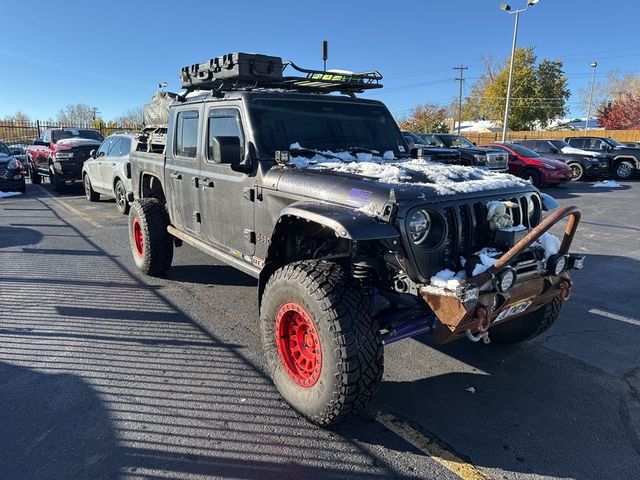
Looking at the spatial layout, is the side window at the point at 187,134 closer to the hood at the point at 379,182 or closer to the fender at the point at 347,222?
the hood at the point at 379,182

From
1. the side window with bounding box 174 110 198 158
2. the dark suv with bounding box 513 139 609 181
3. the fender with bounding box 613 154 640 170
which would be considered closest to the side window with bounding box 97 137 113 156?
the side window with bounding box 174 110 198 158

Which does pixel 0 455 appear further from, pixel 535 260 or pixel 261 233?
pixel 535 260

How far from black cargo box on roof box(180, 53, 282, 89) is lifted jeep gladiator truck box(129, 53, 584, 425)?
0.01 metres

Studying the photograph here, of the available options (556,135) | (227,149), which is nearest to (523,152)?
(227,149)

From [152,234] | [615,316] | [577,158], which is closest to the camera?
[615,316]

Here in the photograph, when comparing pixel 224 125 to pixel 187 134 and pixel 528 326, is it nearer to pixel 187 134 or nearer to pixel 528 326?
pixel 187 134

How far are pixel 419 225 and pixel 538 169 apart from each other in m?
15.0

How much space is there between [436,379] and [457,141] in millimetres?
14848

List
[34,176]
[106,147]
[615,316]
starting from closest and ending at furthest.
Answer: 1. [615,316]
2. [106,147]
3. [34,176]

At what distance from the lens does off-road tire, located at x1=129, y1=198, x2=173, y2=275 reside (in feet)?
19.1

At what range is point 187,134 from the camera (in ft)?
16.9

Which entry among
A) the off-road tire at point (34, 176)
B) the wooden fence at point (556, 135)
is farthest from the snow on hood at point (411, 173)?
the wooden fence at point (556, 135)

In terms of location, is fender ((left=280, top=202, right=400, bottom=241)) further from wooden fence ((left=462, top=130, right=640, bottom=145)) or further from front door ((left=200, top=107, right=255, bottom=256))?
wooden fence ((left=462, top=130, right=640, bottom=145))

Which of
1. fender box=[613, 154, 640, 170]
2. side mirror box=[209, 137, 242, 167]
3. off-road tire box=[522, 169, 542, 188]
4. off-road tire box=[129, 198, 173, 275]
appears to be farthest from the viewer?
fender box=[613, 154, 640, 170]
